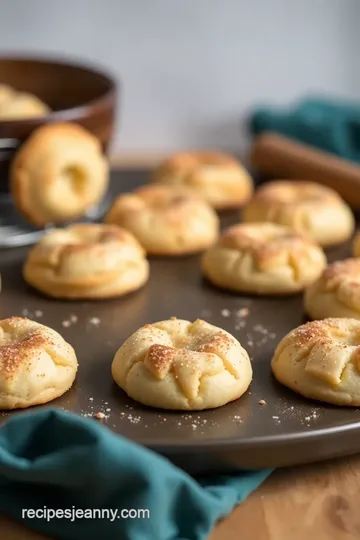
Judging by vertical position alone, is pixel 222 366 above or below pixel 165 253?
above

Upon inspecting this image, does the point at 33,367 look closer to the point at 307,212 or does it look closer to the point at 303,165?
the point at 307,212

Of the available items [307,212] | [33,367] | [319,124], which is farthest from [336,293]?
[319,124]

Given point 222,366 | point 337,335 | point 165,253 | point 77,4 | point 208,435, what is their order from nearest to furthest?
point 208,435 < point 222,366 < point 337,335 < point 165,253 < point 77,4

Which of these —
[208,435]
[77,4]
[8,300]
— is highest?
[77,4]

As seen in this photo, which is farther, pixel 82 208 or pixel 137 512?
pixel 82 208

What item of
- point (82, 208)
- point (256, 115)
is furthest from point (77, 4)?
point (82, 208)

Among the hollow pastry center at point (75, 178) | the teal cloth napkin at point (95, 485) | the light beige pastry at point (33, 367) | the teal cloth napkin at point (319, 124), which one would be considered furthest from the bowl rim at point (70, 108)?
the teal cloth napkin at point (95, 485)

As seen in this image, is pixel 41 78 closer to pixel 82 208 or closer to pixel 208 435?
pixel 82 208

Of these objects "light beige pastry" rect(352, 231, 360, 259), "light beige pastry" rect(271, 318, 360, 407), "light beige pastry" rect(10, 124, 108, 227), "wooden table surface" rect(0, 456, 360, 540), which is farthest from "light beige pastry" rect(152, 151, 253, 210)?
"wooden table surface" rect(0, 456, 360, 540)
